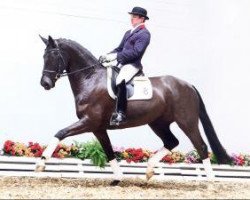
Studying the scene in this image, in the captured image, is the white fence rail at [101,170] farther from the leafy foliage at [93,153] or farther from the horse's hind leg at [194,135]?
the horse's hind leg at [194,135]

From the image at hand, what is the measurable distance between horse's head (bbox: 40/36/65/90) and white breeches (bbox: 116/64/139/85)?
0.88 meters

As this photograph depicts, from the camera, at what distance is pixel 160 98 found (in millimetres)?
7645

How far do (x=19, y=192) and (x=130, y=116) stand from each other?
1979 mm

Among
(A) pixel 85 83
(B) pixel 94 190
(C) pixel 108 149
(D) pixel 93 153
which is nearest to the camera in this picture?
(B) pixel 94 190

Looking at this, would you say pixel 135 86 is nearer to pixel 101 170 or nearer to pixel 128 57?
pixel 128 57

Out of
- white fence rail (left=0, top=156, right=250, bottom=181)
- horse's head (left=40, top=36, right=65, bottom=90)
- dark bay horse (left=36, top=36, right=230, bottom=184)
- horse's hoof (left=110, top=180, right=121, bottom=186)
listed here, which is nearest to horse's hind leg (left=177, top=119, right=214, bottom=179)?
dark bay horse (left=36, top=36, right=230, bottom=184)

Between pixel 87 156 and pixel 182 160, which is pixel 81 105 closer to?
pixel 87 156

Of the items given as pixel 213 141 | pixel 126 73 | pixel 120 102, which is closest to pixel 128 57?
pixel 126 73

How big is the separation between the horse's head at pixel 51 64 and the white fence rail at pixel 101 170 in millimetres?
2243

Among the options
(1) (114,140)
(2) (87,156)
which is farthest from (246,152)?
(2) (87,156)

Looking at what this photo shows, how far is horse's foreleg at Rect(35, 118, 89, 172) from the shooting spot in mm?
6703

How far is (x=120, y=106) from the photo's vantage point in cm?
715

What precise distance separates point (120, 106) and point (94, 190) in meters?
1.25

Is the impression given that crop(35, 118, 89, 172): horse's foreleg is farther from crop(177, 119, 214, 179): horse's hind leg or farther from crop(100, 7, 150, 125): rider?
crop(177, 119, 214, 179): horse's hind leg
